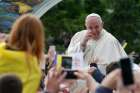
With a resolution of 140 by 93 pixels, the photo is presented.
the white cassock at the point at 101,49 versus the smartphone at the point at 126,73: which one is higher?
the smartphone at the point at 126,73

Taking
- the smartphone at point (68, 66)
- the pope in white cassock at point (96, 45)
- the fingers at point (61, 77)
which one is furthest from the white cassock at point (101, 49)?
the fingers at point (61, 77)

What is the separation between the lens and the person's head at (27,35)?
18.7ft

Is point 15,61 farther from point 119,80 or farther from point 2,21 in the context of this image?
point 2,21

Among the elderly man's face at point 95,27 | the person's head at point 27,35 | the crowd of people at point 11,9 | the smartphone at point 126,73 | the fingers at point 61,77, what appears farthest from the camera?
the crowd of people at point 11,9

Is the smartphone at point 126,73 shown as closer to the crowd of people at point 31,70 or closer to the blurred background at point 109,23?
the crowd of people at point 31,70

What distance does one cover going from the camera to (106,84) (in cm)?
497

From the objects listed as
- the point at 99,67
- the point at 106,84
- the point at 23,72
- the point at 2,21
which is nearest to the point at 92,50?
the point at 99,67

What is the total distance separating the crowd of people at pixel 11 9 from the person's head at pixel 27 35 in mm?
6894

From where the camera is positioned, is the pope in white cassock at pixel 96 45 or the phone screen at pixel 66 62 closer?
the phone screen at pixel 66 62

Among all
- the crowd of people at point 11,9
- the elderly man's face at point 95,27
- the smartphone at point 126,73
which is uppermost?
the crowd of people at point 11,9

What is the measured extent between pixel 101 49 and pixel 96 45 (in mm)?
96

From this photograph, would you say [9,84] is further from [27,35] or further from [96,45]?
[96,45]

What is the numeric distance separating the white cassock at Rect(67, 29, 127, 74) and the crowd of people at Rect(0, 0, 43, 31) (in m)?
2.79

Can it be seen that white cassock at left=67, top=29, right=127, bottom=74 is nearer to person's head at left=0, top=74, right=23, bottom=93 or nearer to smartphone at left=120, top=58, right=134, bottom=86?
person's head at left=0, top=74, right=23, bottom=93
